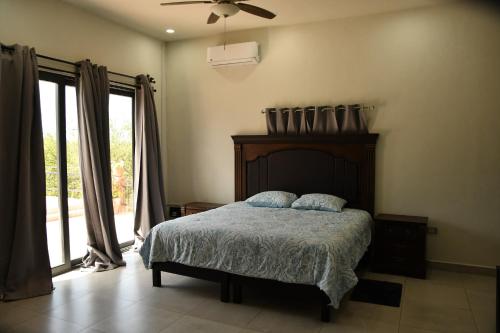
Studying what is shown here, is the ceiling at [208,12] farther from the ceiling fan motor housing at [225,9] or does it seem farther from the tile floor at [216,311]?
the tile floor at [216,311]

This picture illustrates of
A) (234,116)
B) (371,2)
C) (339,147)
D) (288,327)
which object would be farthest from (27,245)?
(371,2)

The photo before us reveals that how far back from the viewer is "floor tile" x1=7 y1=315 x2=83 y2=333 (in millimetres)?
2748

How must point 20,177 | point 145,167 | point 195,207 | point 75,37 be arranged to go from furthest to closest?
point 195,207
point 145,167
point 75,37
point 20,177

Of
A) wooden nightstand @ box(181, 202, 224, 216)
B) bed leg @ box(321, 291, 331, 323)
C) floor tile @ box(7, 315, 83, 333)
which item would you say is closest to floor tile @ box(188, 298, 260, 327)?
bed leg @ box(321, 291, 331, 323)

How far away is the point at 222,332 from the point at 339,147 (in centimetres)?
255

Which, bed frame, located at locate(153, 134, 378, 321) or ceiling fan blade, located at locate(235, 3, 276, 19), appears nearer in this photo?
ceiling fan blade, located at locate(235, 3, 276, 19)

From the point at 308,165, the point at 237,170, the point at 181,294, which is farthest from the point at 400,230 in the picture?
the point at 181,294

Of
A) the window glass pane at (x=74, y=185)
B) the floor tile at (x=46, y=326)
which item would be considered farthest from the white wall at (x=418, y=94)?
the floor tile at (x=46, y=326)

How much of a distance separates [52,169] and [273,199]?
240 cm

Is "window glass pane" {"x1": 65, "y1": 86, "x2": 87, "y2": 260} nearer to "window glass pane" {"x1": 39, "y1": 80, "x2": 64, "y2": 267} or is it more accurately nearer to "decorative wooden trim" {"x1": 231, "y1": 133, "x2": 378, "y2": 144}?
"window glass pane" {"x1": 39, "y1": 80, "x2": 64, "y2": 267}

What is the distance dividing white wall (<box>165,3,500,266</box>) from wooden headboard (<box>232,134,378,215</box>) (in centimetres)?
18

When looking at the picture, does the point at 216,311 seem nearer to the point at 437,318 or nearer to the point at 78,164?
the point at 437,318

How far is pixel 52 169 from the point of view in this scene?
392cm

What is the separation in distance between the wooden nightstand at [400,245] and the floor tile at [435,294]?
0.20m
